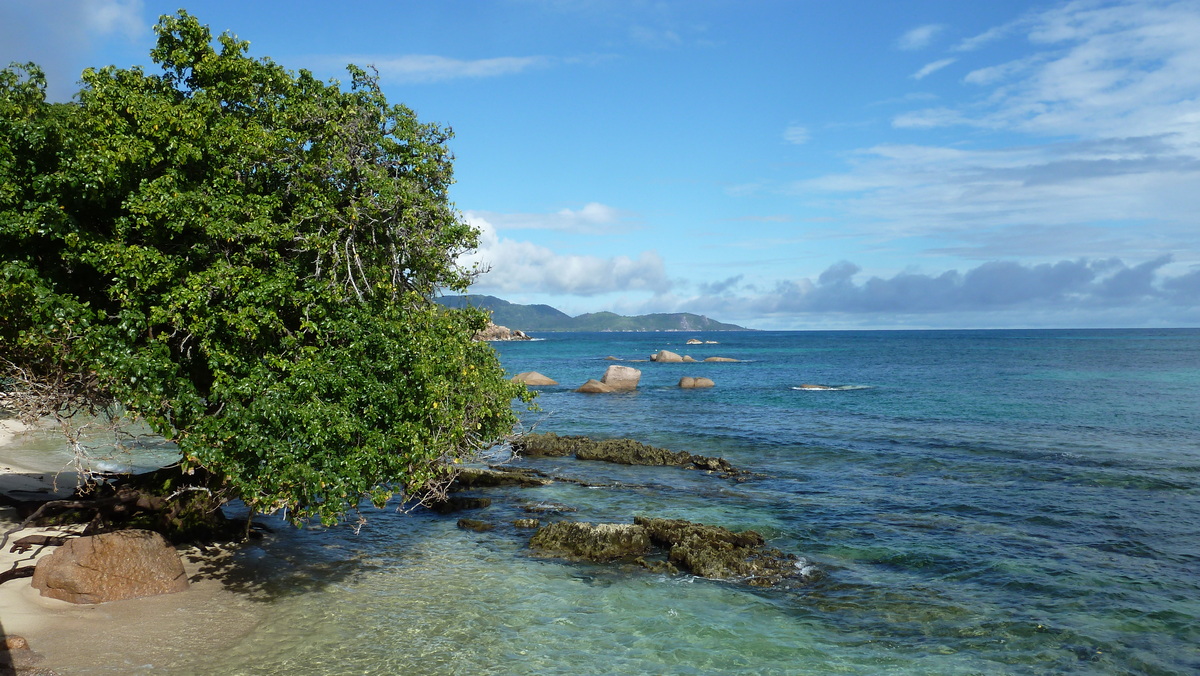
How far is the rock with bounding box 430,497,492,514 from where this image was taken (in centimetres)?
2581

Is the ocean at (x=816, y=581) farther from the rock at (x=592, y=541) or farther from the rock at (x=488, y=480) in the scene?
the rock at (x=488, y=480)

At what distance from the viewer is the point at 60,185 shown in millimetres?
13875

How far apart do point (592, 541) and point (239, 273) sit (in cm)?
1191

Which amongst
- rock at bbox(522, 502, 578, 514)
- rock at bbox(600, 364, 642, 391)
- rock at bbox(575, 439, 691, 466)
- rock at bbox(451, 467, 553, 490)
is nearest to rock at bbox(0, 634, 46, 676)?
rock at bbox(522, 502, 578, 514)

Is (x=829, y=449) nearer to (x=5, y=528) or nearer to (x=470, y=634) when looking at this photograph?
(x=470, y=634)

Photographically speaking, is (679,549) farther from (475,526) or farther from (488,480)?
(488,480)

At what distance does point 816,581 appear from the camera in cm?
1914

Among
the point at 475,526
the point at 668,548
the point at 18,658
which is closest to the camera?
the point at 18,658

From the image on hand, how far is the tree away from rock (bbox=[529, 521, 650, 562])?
17.6 ft

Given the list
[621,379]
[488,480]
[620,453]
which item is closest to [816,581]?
[488,480]

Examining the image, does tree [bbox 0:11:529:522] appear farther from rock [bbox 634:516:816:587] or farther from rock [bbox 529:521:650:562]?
rock [bbox 634:516:816:587]

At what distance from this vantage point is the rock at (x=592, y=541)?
20.6 meters

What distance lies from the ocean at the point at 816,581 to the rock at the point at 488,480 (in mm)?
1128

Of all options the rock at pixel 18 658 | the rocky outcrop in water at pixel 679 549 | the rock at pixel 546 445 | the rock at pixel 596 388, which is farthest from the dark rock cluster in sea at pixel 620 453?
the rock at pixel 596 388
